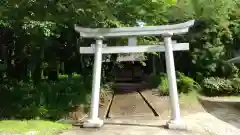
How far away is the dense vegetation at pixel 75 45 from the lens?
990 centimetres

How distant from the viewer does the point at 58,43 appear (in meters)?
15.9

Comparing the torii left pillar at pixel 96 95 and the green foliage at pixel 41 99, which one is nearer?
the torii left pillar at pixel 96 95

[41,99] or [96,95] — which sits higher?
[96,95]

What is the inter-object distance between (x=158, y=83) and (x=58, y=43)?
24.2ft

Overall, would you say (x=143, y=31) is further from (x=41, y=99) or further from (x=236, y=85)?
(x=236, y=85)

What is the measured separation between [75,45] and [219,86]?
9.96 meters

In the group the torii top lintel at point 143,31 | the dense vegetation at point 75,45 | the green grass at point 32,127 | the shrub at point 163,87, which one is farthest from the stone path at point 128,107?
the torii top lintel at point 143,31

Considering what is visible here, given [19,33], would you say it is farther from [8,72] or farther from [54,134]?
[54,134]

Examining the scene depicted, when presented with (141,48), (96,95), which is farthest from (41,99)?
(141,48)

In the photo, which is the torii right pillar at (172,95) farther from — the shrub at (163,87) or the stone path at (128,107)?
the shrub at (163,87)

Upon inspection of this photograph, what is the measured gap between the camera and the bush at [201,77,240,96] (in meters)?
19.0

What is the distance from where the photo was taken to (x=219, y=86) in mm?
19156

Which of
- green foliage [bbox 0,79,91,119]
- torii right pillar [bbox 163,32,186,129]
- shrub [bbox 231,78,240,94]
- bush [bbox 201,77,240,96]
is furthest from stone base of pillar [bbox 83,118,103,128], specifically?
shrub [bbox 231,78,240,94]

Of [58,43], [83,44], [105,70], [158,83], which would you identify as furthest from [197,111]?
[105,70]
